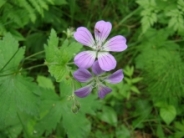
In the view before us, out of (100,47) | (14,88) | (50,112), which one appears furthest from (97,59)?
(50,112)

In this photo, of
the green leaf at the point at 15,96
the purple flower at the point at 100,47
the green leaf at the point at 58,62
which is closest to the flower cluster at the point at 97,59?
the purple flower at the point at 100,47

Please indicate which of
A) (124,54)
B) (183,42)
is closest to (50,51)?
(124,54)

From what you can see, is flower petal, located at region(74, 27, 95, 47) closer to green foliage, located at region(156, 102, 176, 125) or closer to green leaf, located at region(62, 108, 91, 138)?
green leaf, located at region(62, 108, 91, 138)

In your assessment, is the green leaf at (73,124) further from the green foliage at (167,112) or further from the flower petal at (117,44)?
the flower petal at (117,44)

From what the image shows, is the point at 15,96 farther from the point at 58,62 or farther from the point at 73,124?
the point at 73,124

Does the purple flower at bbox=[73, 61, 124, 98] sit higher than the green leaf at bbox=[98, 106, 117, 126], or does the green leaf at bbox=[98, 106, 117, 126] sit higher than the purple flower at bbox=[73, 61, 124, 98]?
the purple flower at bbox=[73, 61, 124, 98]

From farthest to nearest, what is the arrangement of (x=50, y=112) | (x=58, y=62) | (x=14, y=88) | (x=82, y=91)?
1. (x=50, y=112)
2. (x=14, y=88)
3. (x=58, y=62)
4. (x=82, y=91)

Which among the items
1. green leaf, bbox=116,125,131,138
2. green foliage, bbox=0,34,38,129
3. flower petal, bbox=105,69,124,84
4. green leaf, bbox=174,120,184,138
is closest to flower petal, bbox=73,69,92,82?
flower petal, bbox=105,69,124,84
